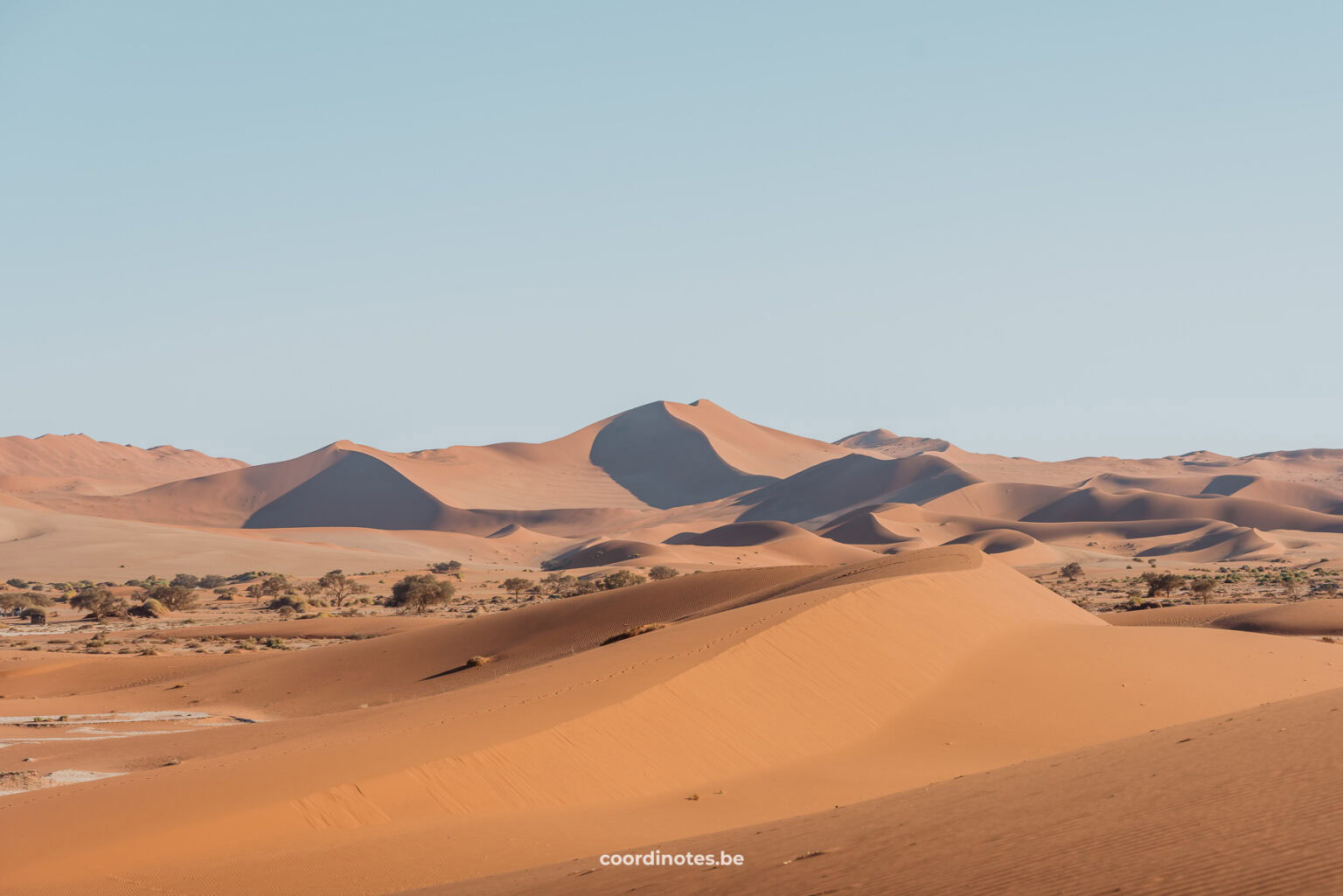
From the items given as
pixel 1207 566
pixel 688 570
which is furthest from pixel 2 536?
pixel 1207 566

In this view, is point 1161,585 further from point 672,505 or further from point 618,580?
point 672,505

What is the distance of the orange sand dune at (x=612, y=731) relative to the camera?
10.2 m

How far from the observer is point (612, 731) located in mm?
14133

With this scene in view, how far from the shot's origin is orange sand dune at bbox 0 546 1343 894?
33.4ft

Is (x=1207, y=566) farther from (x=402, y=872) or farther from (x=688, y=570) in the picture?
(x=402, y=872)

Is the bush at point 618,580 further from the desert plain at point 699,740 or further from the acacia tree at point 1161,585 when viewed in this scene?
the acacia tree at point 1161,585

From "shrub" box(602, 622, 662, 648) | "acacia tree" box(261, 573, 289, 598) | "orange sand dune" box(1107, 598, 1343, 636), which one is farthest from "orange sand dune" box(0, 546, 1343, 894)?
"acacia tree" box(261, 573, 289, 598)

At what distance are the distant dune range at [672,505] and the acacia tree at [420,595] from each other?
22.0 m

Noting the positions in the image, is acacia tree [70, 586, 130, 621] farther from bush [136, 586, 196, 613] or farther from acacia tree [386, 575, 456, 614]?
acacia tree [386, 575, 456, 614]

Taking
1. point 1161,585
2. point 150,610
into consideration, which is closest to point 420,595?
point 150,610

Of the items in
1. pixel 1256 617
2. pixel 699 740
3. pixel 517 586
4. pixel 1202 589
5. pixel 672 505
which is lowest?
pixel 1202 589

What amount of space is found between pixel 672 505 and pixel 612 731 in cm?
14281

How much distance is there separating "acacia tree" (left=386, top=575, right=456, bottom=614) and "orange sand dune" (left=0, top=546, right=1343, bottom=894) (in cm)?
2133

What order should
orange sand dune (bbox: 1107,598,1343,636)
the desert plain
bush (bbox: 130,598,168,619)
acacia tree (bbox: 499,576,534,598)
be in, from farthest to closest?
1. acacia tree (bbox: 499,576,534,598)
2. bush (bbox: 130,598,168,619)
3. orange sand dune (bbox: 1107,598,1343,636)
4. the desert plain
